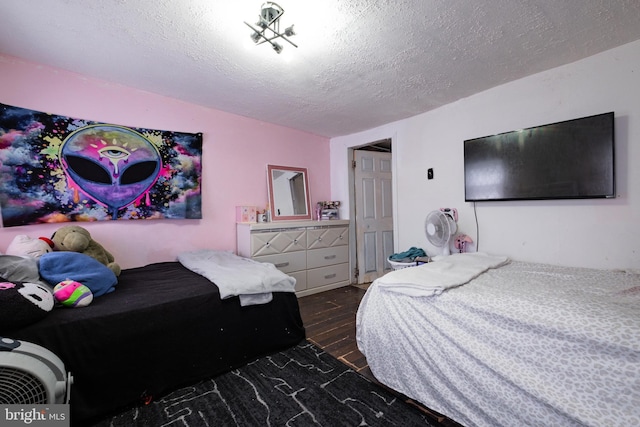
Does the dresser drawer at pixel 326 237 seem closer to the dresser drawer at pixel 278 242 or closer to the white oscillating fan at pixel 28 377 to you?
the dresser drawer at pixel 278 242

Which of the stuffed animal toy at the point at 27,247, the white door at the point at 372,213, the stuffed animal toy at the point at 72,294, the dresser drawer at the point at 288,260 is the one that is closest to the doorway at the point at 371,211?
the white door at the point at 372,213

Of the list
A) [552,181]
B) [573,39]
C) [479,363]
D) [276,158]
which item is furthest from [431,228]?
[276,158]

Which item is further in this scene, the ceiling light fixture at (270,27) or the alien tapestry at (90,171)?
the alien tapestry at (90,171)

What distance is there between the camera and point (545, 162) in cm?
215

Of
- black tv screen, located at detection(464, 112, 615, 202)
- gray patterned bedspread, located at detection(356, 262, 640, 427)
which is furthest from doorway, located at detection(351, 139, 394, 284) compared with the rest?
gray patterned bedspread, located at detection(356, 262, 640, 427)

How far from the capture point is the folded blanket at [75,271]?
1671 mm

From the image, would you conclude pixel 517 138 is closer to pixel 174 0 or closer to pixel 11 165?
pixel 174 0

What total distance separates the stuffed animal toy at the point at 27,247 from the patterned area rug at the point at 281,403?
124 cm

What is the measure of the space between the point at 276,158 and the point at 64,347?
2775 mm

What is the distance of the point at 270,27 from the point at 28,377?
1962mm

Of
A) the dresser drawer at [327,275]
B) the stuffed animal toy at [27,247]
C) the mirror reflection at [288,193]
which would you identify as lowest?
the dresser drawer at [327,275]

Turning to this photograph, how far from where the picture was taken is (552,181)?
212cm

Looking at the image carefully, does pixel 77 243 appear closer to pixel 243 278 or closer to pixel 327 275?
pixel 243 278

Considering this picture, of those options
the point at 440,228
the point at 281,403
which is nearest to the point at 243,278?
the point at 281,403
